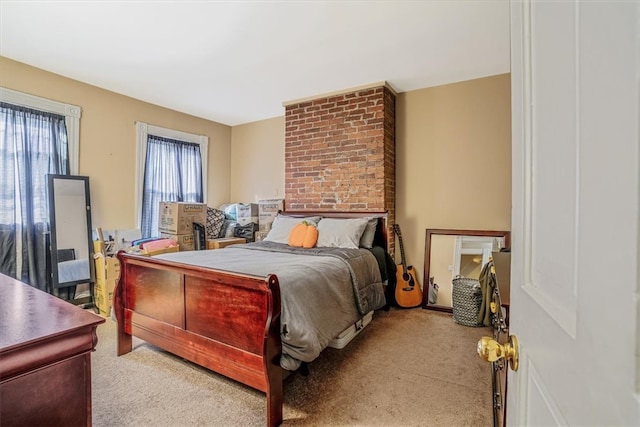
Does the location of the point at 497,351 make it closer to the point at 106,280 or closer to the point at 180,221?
the point at 106,280

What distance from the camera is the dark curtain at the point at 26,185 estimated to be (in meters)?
3.10

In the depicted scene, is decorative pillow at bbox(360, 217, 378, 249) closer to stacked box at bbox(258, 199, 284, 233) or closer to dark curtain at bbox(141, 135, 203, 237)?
stacked box at bbox(258, 199, 284, 233)

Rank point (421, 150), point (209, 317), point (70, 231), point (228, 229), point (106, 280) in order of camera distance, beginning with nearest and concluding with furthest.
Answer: point (209, 317), point (106, 280), point (70, 231), point (421, 150), point (228, 229)

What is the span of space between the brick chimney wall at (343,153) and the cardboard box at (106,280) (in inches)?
85.7

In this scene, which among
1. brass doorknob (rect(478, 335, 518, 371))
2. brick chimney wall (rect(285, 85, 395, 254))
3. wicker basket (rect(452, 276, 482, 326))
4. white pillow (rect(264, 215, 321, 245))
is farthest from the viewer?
brick chimney wall (rect(285, 85, 395, 254))

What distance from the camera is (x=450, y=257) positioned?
3.57m

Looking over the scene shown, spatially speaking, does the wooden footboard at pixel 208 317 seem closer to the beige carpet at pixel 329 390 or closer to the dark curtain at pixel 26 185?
the beige carpet at pixel 329 390

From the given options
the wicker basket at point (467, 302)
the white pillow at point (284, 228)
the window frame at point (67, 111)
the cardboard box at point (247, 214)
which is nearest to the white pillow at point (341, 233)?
the white pillow at point (284, 228)

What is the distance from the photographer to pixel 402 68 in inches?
130

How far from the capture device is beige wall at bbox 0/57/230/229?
3.37m

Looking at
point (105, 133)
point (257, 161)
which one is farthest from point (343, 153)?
point (105, 133)

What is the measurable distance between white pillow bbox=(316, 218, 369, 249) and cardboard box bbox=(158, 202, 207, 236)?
1915 millimetres

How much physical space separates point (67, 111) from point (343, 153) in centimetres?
321

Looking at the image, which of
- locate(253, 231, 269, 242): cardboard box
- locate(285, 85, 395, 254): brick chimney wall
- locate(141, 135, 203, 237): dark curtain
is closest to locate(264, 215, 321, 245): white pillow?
Answer: locate(285, 85, 395, 254): brick chimney wall
